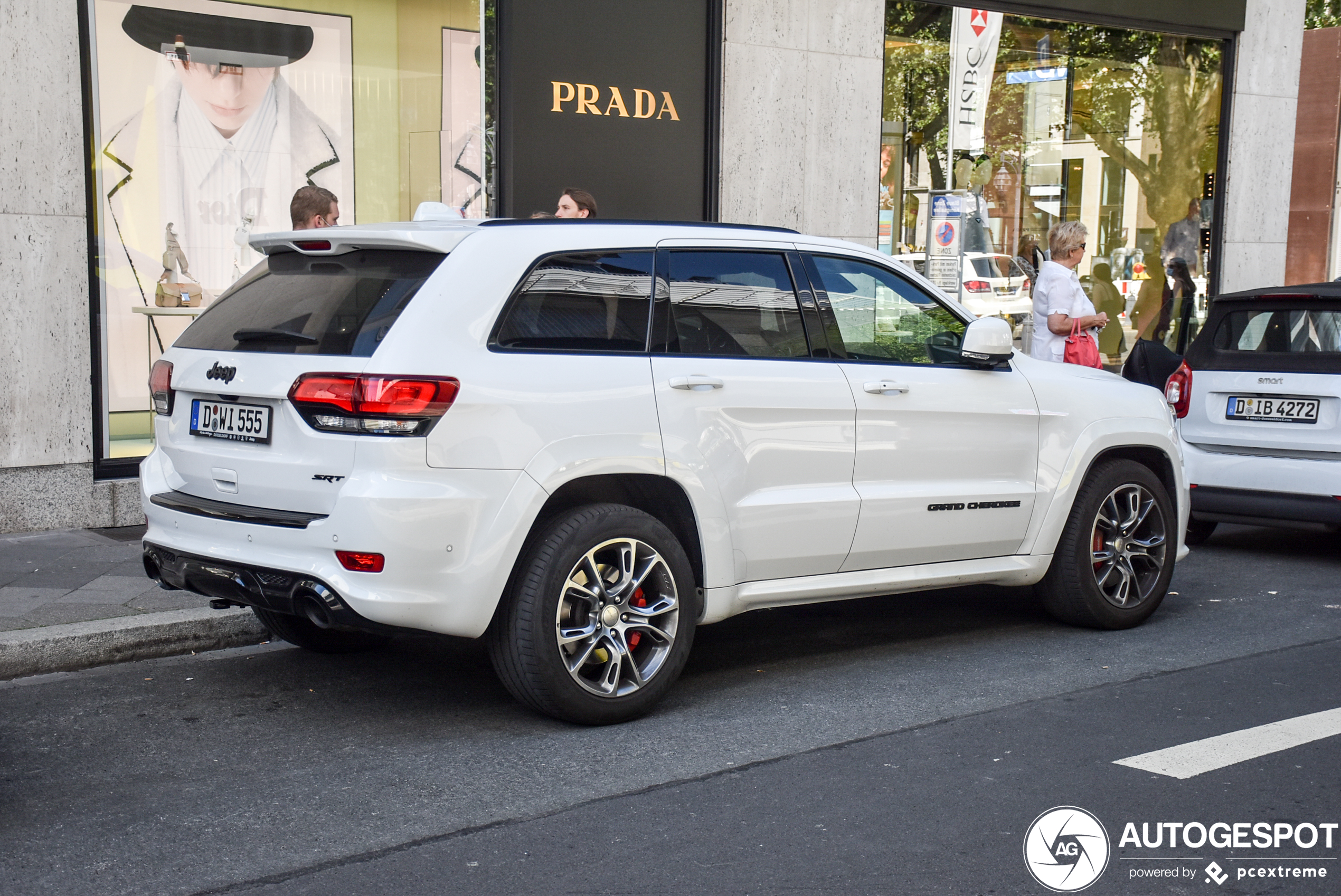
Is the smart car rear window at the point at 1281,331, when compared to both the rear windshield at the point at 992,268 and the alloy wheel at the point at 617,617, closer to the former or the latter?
the rear windshield at the point at 992,268

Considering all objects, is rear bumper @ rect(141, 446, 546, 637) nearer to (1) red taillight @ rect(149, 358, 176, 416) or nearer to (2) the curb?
(1) red taillight @ rect(149, 358, 176, 416)

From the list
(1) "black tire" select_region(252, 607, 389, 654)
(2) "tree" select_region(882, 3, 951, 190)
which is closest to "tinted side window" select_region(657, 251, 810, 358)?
(1) "black tire" select_region(252, 607, 389, 654)

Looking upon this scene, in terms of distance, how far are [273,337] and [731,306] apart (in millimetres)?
1685

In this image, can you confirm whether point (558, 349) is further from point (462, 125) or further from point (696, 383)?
point (462, 125)

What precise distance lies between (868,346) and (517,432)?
175cm

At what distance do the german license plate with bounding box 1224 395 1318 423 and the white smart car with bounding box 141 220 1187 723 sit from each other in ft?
8.90

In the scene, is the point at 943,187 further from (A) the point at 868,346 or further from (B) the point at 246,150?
(A) the point at 868,346

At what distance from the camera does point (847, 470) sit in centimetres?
562

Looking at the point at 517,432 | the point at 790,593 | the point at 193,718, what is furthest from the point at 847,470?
the point at 193,718

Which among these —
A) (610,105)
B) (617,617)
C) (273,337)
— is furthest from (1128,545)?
(610,105)

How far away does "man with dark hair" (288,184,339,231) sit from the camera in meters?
7.98

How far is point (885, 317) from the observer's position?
5.95 metres

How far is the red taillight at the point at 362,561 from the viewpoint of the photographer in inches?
178

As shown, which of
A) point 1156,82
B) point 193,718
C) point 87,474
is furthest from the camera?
point 1156,82
